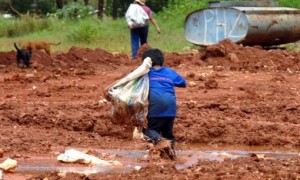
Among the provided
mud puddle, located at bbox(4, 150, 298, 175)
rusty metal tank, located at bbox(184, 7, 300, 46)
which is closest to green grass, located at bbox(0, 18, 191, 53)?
rusty metal tank, located at bbox(184, 7, 300, 46)

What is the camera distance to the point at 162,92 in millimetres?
9461

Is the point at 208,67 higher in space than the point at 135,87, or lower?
lower

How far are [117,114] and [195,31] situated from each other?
15.6 meters

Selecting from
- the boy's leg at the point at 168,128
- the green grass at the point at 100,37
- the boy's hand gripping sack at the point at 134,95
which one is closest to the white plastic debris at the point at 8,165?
the boy's hand gripping sack at the point at 134,95

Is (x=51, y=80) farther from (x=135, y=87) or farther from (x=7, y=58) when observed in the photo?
(x=135, y=87)

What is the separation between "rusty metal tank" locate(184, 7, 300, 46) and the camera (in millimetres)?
23516

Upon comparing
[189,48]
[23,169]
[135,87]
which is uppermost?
[135,87]

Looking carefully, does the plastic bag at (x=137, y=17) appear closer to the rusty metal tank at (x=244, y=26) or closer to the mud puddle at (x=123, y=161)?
the rusty metal tank at (x=244, y=26)

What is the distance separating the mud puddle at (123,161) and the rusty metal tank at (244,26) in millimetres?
13237

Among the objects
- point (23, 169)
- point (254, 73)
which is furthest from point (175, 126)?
point (254, 73)

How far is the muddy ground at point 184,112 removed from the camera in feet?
26.6

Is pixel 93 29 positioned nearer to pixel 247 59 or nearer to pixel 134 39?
pixel 134 39

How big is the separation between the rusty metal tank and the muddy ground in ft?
12.2

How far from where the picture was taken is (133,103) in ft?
30.7
